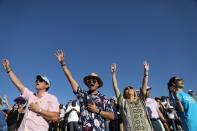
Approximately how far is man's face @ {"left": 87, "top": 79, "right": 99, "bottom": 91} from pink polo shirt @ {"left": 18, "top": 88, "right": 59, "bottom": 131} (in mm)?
868

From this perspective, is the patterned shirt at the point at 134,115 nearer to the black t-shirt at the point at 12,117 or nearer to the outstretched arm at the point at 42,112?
the outstretched arm at the point at 42,112

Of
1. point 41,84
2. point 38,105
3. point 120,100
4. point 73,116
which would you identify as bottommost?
point 38,105

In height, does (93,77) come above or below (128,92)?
above

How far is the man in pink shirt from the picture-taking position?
452cm

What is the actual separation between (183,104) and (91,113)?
223 centimetres

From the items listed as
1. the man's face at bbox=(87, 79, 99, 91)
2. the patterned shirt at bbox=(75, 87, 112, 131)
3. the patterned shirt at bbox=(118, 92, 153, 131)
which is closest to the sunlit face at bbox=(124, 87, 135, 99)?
the patterned shirt at bbox=(118, 92, 153, 131)

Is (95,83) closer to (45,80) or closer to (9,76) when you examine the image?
(45,80)

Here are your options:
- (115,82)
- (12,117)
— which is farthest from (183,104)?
(12,117)

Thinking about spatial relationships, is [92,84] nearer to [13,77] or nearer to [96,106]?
[96,106]

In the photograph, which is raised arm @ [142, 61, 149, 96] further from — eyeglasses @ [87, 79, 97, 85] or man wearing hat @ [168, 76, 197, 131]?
eyeglasses @ [87, 79, 97, 85]

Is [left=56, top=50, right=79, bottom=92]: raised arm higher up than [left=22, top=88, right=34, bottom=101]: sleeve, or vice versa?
[left=56, top=50, right=79, bottom=92]: raised arm

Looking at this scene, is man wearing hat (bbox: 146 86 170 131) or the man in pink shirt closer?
the man in pink shirt

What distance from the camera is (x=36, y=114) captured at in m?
4.62

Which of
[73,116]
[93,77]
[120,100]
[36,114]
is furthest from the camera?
[73,116]
